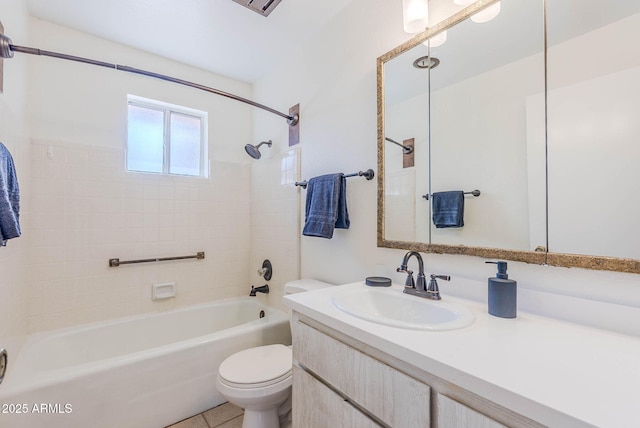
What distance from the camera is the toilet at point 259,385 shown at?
1.29 meters

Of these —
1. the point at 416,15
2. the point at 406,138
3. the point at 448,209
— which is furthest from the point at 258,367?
the point at 416,15

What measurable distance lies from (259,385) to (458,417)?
38.7 inches

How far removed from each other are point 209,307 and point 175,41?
2109mm

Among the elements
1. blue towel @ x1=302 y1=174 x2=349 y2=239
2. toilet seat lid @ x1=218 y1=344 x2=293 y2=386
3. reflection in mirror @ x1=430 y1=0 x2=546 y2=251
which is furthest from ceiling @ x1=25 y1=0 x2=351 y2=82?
toilet seat lid @ x1=218 y1=344 x2=293 y2=386

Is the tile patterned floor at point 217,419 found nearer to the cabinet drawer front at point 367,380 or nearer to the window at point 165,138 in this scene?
the cabinet drawer front at point 367,380

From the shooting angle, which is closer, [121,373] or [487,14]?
[487,14]

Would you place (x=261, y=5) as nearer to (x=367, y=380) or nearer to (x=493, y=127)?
(x=493, y=127)

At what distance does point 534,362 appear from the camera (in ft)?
2.03

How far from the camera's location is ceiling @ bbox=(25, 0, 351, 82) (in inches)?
66.2

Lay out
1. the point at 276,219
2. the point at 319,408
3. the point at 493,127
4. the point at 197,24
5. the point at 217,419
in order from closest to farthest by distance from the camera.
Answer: the point at 319,408 < the point at 493,127 < the point at 217,419 < the point at 197,24 < the point at 276,219

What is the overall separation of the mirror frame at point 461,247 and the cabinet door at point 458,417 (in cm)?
60

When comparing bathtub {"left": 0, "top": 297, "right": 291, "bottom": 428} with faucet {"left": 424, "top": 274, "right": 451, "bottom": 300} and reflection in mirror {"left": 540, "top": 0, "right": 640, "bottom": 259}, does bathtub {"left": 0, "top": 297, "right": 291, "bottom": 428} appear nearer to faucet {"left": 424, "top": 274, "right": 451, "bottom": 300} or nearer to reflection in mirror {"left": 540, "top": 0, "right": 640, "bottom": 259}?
faucet {"left": 424, "top": 274, "right": 451, "bottom": 300}

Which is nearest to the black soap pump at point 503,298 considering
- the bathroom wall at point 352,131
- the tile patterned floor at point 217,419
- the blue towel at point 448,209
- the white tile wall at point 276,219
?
the bathroom wall at point 352,131

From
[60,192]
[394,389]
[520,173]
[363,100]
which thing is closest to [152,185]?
[60,192]
